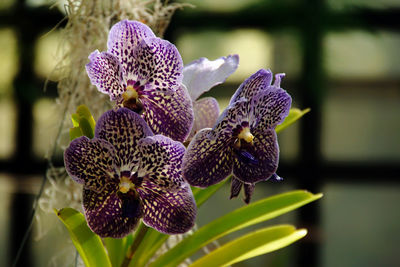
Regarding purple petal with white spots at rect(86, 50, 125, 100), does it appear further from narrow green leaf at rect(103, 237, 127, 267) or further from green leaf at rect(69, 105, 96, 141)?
narrow green leaf at rect(103, 237, 127, 267)

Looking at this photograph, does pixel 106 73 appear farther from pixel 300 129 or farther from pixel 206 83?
pixel 300 129

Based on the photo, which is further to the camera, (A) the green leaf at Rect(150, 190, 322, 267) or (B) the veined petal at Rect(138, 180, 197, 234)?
(A) the green leaf at Rect(150, 190, 322, 267)

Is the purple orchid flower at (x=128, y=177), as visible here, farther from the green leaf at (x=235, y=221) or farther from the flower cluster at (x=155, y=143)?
the green leaf at (x=235, y=221)

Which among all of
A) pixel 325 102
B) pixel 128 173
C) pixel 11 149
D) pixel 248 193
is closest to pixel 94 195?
pixel 128 173

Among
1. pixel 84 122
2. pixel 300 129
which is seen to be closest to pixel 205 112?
pixel 84 122

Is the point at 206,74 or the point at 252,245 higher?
the point at 206,74

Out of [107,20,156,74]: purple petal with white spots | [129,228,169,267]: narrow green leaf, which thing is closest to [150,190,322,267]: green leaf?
[129,228,169,267]: narrow green leaf

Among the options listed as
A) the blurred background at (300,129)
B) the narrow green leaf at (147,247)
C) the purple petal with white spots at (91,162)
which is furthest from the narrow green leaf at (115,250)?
the blurred background at (300,129)
